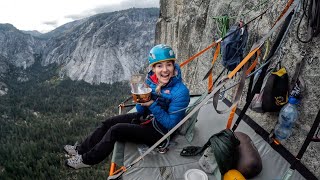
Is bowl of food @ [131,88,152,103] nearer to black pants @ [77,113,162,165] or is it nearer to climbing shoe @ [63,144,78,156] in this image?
black pants @ [77,113,162,165]

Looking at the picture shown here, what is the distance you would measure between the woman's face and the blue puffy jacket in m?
0.10

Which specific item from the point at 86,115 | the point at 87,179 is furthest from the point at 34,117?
the point at 87,179

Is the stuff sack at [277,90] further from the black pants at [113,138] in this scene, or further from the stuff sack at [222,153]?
the black pants at [113,138]

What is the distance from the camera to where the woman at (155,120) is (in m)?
5.00

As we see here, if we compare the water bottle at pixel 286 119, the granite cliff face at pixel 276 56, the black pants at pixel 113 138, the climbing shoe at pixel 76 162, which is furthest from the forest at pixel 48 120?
the water bottle at pixel 286 119

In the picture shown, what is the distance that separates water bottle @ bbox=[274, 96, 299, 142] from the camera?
4.79 metres

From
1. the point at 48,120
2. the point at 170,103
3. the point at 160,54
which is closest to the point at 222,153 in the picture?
the point at 170,103

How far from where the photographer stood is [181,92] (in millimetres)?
5105

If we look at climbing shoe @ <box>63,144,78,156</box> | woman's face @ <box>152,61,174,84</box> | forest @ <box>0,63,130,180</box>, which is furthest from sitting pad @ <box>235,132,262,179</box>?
forest @ <box>0,63,130,180</box>

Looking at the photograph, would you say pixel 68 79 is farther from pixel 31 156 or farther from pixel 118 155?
pixel 118 155

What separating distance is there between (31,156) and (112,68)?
11575 centimetres

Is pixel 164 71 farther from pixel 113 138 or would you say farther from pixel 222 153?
pixel 222 153

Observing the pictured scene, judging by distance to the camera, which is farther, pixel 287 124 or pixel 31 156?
pixel 31 156

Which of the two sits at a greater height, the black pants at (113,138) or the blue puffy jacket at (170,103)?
the blue puffy jacket at (170,103)
